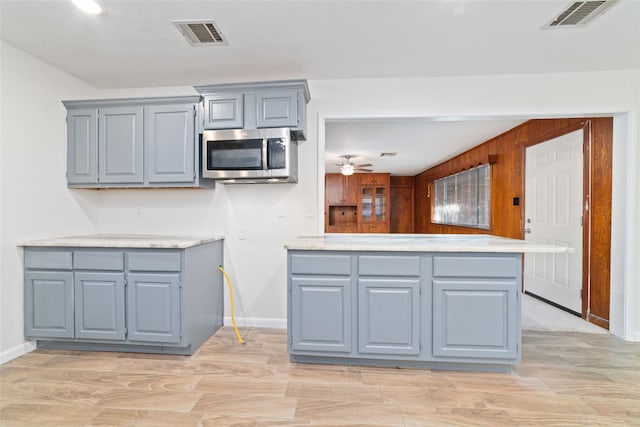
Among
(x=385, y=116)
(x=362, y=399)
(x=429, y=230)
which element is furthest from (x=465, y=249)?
(x=429, y=230)

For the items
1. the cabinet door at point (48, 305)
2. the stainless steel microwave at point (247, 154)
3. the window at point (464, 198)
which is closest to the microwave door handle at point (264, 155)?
the stainless steel microwave at point (247, 154)

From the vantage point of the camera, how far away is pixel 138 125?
2834 mm

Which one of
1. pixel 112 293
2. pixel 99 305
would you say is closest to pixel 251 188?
pixel 112 293

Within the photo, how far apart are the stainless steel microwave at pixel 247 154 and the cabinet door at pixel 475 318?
5.11 feet

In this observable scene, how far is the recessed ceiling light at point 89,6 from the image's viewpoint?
1.88 meters

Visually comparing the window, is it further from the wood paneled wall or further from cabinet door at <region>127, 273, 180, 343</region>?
A: cabinet door at <region>127, 273, 180, 343</region>

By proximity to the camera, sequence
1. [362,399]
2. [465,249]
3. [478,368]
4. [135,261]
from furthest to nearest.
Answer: [135,261], [478,368], [465,249], [362,399]

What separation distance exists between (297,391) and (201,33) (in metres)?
2.52

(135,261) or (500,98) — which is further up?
(500,98)

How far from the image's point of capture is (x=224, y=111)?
9.02 feet

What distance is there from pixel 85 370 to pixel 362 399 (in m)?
1.99

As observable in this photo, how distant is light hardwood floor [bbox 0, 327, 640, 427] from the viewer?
175 centimetres

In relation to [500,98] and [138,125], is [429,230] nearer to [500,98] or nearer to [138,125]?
[500,98]

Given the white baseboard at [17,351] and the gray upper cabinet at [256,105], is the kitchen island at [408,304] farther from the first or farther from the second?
the white baseboard at [17,351]
